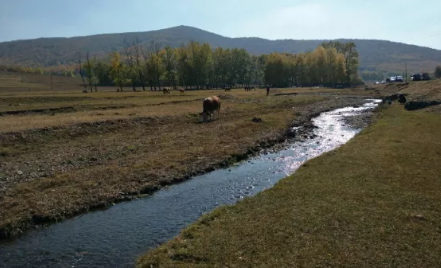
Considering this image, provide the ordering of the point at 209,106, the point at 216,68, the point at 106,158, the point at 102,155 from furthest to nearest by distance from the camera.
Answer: the point at 216,68 < the point at 209,106 < the point at 102,155 < the point at 106,158

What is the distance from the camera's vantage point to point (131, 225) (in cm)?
1695

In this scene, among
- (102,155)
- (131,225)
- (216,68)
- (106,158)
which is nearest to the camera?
(131,225)

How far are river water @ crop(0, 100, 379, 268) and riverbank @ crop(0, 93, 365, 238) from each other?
1.25 m

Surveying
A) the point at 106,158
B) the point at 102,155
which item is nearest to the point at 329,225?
the point at 106,158

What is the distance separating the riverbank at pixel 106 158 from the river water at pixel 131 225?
1252 millimetres

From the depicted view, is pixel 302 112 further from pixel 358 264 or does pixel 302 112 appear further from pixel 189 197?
pixel 358 264

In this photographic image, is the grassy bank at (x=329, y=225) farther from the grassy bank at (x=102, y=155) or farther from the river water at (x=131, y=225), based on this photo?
the grassy bank at (x=102, y=155)

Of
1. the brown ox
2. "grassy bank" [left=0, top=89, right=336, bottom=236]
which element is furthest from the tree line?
"grassy bank" [left=0, top=89, right=336, bottom=236]

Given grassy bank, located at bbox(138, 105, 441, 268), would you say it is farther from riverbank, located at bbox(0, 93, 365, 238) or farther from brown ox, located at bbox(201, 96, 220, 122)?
brown ox, located at bbox(201, 96, 220, 122)

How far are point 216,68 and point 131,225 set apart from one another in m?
130

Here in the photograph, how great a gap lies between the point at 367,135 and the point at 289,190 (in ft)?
62.5

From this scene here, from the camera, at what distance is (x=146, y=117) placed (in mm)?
44469

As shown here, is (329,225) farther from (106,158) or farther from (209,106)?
(209,106)

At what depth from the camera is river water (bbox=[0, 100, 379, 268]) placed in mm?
14083
